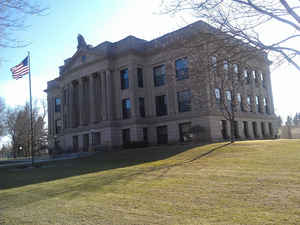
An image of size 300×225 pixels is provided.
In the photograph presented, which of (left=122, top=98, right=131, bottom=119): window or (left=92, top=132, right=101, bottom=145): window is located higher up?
(left=122, top=98, right=131, bottom=119): window

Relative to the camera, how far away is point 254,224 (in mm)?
5266

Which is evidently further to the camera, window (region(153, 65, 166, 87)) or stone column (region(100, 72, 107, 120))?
stone column (region(100, 72, 107, 120))

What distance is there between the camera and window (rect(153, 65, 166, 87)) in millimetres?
35053

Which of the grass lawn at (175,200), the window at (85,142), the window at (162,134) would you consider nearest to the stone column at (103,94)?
the window at (85,142)

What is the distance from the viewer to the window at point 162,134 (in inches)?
1341

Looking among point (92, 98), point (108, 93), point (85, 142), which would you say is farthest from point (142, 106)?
point (85, 142)

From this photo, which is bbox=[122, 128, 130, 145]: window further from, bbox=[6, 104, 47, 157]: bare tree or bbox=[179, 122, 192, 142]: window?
bbox=[6, 104, 47, 157]: bare tree

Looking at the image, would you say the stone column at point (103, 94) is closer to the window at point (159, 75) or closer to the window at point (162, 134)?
the window at point (159, 75)

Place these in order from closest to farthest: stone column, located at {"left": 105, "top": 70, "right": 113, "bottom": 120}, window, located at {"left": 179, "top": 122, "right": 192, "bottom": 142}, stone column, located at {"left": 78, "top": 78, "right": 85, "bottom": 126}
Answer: window, located at {"left": 179, "top": 122, "right": 192, "bottom": 142}
stone column, located at {"left": 105, "top": 70, "right": 113, "bottom": 120}
stone column, located at {"left": 78, "top": 78, "right": 85, "bottom": 126}

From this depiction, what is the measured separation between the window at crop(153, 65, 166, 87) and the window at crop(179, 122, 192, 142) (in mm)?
6271

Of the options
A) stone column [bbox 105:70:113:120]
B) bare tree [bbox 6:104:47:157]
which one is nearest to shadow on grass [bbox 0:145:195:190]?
stone column [bbox 105:70:113:120]

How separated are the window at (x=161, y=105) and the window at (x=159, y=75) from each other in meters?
1.70

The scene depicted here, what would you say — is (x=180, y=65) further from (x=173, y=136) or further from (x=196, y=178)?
(x=196, y=178)

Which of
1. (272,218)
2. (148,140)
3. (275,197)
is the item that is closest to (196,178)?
(275,197)
